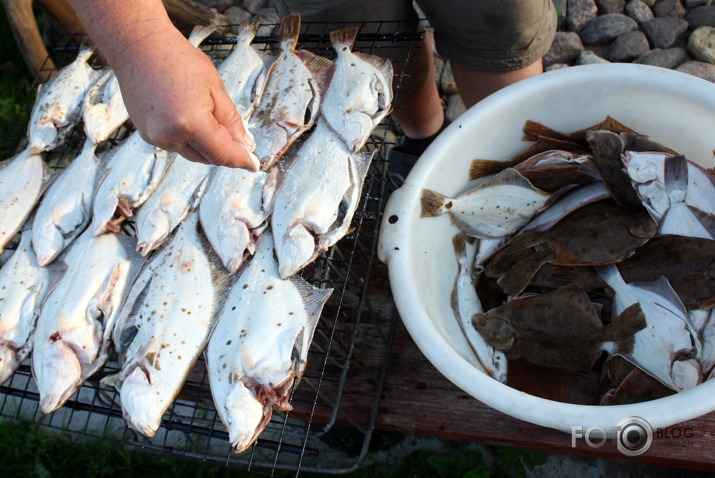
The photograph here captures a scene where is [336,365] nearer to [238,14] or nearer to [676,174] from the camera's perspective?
[676,174]

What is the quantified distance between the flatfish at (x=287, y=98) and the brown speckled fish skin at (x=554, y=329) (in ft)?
3.67

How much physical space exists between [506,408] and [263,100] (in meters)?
1.71

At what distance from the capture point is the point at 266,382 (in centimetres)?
190

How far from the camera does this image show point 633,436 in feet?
6.53

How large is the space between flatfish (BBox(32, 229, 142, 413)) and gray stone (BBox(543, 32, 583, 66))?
9.75 ft

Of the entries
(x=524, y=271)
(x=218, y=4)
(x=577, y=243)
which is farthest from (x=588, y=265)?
(x=218, y=4)

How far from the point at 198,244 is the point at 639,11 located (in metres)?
3.43

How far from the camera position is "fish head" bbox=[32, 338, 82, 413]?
6.88 ft

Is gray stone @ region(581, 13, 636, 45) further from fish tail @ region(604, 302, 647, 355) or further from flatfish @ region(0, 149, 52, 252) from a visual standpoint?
flatfish @ region(0, 149, 52, 252)

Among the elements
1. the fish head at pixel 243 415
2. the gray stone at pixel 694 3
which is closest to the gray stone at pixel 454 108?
the gray stone at pixel 694 3

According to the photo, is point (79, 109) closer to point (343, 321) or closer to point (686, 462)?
point (343, 321)

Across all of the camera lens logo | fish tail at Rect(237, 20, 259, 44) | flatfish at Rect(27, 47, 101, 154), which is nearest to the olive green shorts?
fish tail at Rect(237, 20, 259, 44)

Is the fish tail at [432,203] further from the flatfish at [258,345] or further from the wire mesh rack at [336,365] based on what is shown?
the flatfish at [258,345]

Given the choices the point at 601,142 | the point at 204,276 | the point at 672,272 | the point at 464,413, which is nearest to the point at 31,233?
the point at 204,276
